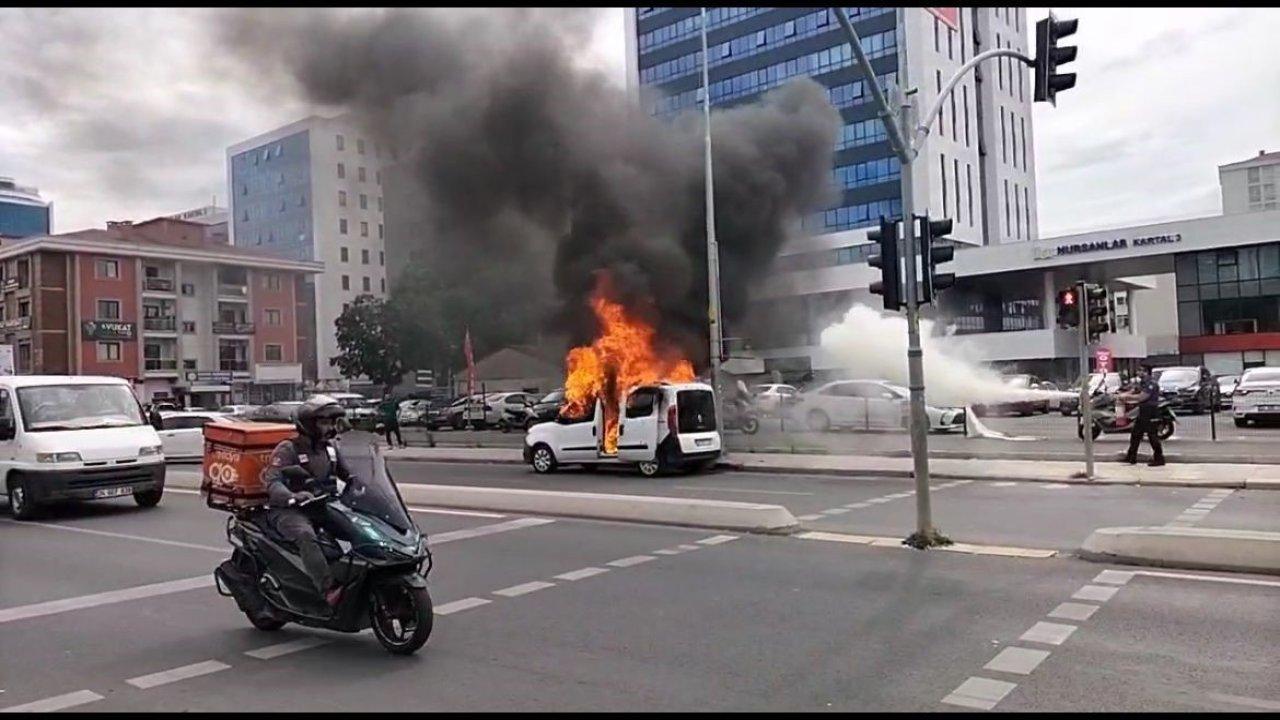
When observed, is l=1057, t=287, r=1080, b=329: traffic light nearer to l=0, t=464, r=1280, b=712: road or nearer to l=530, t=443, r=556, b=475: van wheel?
l=0, t=464, r=1280, b=712: road

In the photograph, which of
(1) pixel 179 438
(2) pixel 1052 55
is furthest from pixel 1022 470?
(1) pixel 179 438

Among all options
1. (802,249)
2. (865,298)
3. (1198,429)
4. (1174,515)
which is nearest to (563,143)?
(802,249)

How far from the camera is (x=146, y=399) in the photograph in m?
54.3

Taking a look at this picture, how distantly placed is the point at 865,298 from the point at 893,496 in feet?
119

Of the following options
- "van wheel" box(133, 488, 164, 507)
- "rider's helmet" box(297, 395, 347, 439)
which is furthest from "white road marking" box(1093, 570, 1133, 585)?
"van wheel" box(133, 488, 164, 507)

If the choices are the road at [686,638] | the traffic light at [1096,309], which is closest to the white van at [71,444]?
the road at [686,638]

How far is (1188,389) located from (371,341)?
38.4m

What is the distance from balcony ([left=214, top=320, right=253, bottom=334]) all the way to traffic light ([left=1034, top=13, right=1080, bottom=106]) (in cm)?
5543

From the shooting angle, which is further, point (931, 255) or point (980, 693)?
point (931, 255)

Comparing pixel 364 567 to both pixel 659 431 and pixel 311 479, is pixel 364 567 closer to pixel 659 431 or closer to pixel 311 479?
pixel 311 479

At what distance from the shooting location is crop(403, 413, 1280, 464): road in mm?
16828

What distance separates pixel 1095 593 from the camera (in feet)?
22.7

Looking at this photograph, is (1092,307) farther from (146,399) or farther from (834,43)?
(146,399)

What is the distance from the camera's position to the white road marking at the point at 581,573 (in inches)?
307
